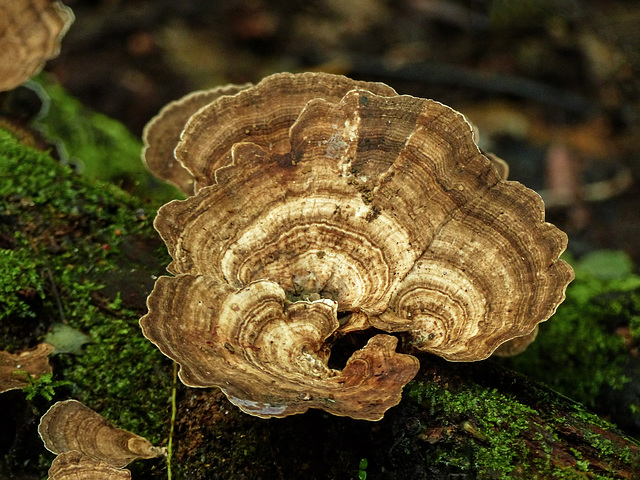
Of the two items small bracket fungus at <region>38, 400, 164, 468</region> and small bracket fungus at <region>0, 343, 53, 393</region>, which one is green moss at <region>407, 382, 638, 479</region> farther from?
small bracket fungus at <region>0, 343, 53, 393</region>

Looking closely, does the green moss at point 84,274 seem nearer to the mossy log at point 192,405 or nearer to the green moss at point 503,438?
the mossy log at point 192,405

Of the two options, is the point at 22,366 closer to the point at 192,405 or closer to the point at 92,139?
the point at 192,405

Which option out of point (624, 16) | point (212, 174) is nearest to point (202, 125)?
point (212, 174)

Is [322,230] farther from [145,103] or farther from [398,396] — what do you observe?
[145,103]

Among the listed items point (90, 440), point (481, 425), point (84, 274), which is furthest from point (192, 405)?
point (481, 425)

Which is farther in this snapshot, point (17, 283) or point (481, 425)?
point (17, 283)

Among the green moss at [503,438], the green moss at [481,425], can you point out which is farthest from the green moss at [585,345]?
the green moss at [481,425]

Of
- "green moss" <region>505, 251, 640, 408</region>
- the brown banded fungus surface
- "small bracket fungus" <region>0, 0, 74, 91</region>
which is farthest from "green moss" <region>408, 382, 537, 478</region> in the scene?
"small bracket fungus" <region>0, 0, 74, 91</region>
